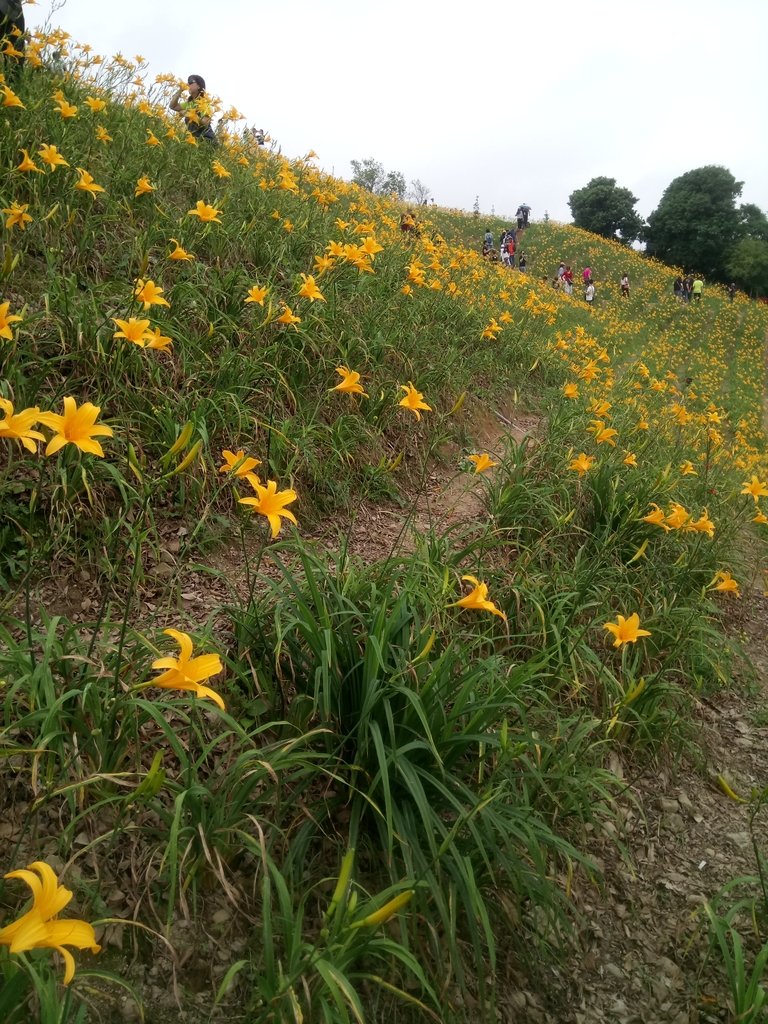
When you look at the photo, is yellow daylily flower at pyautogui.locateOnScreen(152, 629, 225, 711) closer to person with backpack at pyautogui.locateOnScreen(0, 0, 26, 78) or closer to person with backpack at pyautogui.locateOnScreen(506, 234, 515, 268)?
person with backpack at pyautogui.locateOnScreen(0, 0, 26, 78)

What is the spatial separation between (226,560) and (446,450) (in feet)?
7.19

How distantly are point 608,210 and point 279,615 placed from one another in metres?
48.4

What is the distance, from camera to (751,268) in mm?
31109

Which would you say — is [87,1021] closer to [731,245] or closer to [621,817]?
[621,817]

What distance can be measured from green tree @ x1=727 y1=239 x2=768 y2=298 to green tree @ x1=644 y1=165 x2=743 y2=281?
2271 mm

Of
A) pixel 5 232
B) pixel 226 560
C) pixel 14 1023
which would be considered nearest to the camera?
pixel 14 1023

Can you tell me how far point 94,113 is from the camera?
4207 mm

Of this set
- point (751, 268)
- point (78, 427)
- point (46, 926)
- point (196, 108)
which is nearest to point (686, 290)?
point (751, 268)

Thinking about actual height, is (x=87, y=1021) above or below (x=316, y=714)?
below

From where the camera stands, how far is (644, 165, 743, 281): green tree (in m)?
35.8

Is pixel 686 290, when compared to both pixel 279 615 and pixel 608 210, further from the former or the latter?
pixel 608 210

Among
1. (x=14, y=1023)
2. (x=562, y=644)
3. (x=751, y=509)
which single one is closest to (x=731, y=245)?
(x=751, y=509)

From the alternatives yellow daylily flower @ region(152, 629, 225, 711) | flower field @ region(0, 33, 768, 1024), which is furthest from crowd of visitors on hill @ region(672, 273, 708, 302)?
yellow daylily flower @ region(152, 629, 225, 711)

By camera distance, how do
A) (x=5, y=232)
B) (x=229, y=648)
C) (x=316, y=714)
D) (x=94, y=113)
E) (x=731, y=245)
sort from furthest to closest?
(x=731, y=245) → (x=94, y=113) → (x=5, y=232) → (x=229, y=648) → (x=316, y=714)
